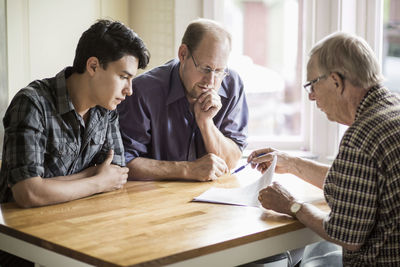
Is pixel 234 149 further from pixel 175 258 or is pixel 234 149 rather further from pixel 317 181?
pixel 175 258

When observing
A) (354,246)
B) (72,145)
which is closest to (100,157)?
(72,145)

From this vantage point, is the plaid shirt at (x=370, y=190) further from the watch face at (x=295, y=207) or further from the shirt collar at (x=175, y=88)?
the shirt collar at (x=175, y=88)

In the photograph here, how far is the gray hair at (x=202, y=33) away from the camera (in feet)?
8.07

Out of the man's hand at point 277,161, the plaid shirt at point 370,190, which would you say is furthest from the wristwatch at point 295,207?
the man's hand at point 277,161

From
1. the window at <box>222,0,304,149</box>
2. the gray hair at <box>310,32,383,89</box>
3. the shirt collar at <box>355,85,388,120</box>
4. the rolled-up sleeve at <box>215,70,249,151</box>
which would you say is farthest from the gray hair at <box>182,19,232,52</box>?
the window at <box>222,0,304,149</box>

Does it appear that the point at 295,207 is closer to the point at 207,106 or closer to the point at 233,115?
the point at 207,106

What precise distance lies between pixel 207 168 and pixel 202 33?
1.93 feet

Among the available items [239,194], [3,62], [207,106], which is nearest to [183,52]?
[207,106]

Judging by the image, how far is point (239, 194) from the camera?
2.11 m

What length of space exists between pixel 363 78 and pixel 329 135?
186 centimetres

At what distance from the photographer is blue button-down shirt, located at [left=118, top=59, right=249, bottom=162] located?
249cm

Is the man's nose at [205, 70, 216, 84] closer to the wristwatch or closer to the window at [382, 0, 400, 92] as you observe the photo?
the wristwatch

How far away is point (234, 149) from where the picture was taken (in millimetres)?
2641

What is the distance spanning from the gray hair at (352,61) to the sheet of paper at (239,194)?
53 cm
